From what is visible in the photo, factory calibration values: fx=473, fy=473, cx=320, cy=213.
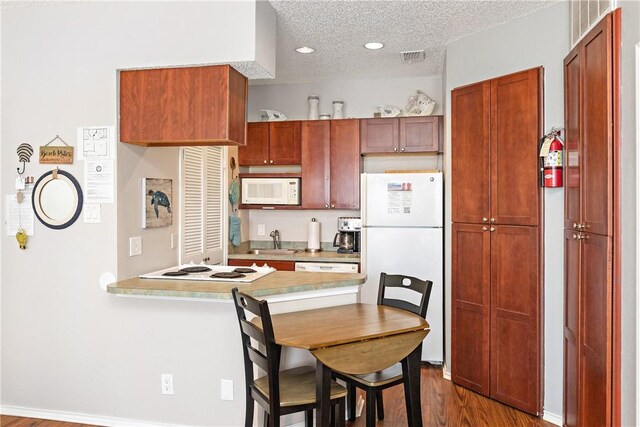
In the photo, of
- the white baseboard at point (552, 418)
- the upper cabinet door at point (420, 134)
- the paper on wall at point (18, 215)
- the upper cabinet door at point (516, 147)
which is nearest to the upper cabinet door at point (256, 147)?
the upper cabinet door at point (420, 134)

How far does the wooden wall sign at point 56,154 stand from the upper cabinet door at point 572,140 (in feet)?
10.1

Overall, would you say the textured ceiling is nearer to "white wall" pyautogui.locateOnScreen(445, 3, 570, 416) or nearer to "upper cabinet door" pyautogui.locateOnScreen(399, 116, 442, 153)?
"white wall" pyautogui.locateOnScreen(445, 3, 570, 416)

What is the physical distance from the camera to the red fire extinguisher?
3.02 meters

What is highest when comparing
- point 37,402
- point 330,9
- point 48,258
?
point 330,9

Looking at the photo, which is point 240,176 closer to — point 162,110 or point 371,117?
point 371,117

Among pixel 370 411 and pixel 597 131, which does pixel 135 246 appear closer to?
pixel 370 411

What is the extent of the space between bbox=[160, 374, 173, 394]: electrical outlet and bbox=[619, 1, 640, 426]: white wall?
7.82ft

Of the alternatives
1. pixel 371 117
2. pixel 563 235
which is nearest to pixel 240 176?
pixel 371 117

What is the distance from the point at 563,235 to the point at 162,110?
2.67 meters

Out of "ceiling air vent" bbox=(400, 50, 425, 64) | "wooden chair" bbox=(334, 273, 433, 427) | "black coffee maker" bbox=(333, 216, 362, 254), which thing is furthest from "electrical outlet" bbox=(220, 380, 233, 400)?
"ceiling air vent" bbox=(400, 50, 425, 64)

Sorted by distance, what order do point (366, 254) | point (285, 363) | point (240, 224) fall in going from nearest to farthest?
point (285, 363), point (366, 254), point (240, 224)

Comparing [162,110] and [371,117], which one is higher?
[371,117]

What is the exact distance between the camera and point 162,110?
9.54 feet

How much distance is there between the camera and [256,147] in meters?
5.04
